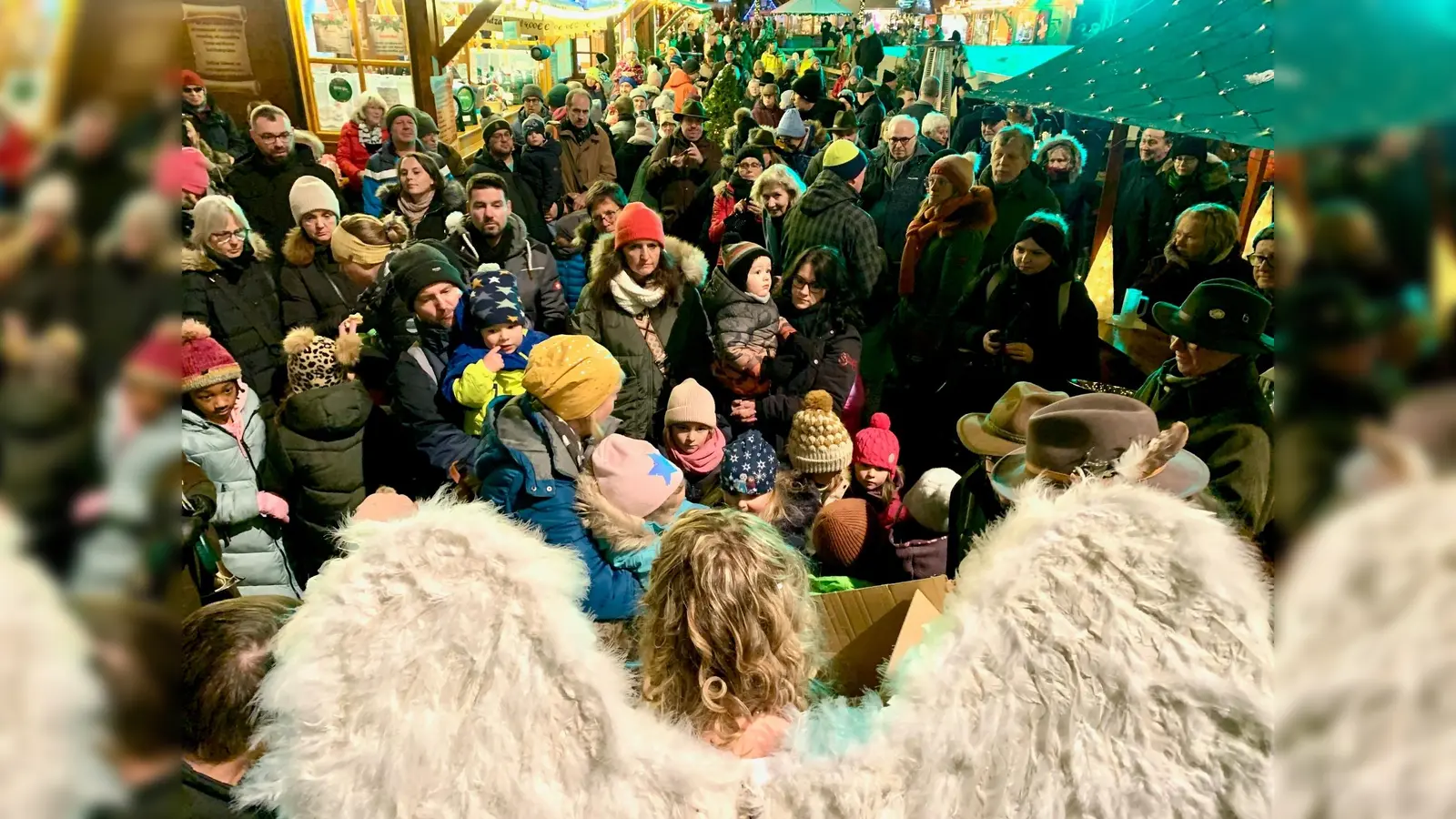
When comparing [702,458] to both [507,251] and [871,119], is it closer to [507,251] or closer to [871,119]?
[507,251]

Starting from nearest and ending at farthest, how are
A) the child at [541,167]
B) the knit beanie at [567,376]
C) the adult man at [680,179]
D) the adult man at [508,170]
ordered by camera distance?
the knit beanie at [567,376]
the adult man at [508,170]
the adult man at [680,179]
the child at [541,167]

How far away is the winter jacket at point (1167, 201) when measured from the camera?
Answer: 11.8 ft

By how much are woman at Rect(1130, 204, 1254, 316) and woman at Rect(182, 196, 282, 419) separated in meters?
3.53

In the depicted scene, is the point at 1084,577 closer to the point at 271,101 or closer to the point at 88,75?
the point at 88,75

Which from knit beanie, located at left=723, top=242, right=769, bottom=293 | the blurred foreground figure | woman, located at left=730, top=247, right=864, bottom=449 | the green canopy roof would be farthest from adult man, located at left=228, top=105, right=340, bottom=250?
the blurred foreground figure

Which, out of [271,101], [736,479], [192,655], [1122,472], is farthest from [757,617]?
[271,101]

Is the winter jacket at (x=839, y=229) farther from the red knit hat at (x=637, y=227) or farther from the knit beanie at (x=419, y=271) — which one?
the knit beanie at (x=419, y=271)

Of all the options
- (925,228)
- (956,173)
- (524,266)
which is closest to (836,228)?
(925,228)

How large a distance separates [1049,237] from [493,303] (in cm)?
206

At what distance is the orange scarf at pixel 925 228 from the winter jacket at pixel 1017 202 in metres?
0.32

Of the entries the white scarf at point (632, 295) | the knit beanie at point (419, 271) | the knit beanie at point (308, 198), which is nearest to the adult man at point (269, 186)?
the knit beanie at point (308, 198)

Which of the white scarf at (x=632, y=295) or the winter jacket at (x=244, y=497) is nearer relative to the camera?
the winter jacket at (x=244, y=497)

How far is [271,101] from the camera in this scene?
4.30m

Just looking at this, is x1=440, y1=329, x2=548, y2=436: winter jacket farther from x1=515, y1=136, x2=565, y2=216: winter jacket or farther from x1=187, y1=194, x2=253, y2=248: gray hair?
x1=515, y1=136, x2=565, y2=216: winter jacket
